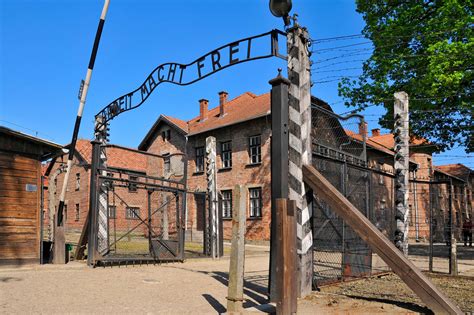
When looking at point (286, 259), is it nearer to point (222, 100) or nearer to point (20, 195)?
point (20, 195)

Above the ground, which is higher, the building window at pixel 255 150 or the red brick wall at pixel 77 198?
the building window at pixel 255 150

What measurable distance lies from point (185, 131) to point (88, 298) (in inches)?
996

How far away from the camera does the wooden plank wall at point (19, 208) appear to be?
1073 cm

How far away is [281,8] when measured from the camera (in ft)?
22.6

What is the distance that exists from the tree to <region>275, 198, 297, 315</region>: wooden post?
1067 centimetres

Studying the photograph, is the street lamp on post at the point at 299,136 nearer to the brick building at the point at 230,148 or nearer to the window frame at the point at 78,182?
the brick building at the point at 230,148

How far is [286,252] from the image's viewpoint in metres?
5.38

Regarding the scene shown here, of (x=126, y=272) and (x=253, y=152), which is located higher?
(x=253, y=152)

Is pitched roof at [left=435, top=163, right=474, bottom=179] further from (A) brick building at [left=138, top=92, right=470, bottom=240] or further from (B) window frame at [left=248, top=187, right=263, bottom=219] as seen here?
(B) window frame at [left=248, top=187, right=263, bottom=219]

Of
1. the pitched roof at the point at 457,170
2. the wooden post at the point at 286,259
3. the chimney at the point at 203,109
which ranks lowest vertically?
the wooden post at the point at 286,259

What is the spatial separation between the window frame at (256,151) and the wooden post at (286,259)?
68.3ft

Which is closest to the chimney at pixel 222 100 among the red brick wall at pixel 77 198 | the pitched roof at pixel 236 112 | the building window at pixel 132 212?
the pitched roof at pixel 236 112

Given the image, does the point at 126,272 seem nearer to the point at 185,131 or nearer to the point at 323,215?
the point at 323,215

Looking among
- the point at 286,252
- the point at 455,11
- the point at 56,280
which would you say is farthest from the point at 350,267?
the point at 455,11
